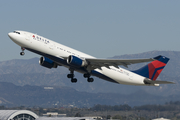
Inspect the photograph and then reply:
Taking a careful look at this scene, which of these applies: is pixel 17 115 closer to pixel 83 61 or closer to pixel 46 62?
pixel 46 62

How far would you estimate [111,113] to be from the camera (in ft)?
271

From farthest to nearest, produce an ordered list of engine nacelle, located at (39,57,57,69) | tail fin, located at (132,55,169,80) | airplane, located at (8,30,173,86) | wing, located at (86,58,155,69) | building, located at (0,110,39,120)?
building, located at (0,110,39,120) < tail fin, located at (132,55,169,80) < engine nacelle, located at (39,57,57,69) < wing, located at (86,58,155,69) < airplane, located at (8,30,173,86)

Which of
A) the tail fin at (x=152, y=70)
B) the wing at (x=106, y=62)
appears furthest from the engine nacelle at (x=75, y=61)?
the tail fin at (x=152, y=70)

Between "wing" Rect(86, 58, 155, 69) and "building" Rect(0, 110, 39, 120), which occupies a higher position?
"wing" Rect(86, 58, 155, 69)

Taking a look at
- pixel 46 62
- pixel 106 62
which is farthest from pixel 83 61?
pixel 46 62

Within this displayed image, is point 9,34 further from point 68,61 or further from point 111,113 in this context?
point 111,113

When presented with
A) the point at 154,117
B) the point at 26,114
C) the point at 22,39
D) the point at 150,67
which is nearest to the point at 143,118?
the point at 154,117

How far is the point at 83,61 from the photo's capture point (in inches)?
1815

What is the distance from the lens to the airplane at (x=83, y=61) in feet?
142

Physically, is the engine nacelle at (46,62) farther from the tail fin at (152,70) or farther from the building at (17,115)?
the building at (17,115)

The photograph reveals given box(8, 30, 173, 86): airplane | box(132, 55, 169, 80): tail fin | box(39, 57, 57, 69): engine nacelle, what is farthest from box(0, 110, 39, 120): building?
box(132, 55, 169, 80): tail fin

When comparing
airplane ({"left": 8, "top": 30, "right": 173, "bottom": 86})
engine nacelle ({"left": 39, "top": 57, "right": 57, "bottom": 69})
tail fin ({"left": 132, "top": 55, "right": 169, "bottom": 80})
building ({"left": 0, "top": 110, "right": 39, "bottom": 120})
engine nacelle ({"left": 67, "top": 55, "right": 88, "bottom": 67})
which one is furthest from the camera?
building ({"left": 0, "top": 110, "right": 39, "bottom": 120})

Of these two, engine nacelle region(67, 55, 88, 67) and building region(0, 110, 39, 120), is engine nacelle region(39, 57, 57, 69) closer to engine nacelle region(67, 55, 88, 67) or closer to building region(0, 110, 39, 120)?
engine nacelle region(67, 55, 88, 67)

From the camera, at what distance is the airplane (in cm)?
4325
